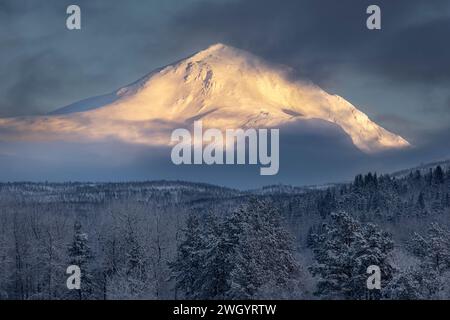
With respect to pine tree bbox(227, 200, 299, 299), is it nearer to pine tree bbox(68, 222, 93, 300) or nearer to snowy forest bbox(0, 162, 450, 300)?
snowy forest bbox(0, 162, 450, 300)

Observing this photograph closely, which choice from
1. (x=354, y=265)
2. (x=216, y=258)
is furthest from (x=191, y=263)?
(x=354, y=265)

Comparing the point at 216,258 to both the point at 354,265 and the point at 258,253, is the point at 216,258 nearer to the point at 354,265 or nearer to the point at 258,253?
the point at 258,253

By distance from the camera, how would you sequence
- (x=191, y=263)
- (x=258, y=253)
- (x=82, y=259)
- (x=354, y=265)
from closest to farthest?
(x=354, y=265) < (x=258, y=253) < (x=82, y=259) < (x=191, y=263)

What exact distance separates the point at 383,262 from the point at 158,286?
30.8 m

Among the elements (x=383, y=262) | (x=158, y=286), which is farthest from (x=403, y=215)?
(x=383, y=262)

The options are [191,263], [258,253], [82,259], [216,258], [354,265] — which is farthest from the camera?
[191,263]

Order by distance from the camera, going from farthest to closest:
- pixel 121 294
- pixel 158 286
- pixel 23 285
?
pixel 23 285
pixel 158 286
pixel 121 294

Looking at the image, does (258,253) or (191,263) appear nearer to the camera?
(258,253)

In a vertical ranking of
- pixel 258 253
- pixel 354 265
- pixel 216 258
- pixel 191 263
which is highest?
pixel 258 253

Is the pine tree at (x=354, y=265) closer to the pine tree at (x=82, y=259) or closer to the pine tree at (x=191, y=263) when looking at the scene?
the pine tree at (x=191, y=263)
